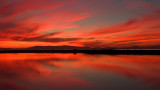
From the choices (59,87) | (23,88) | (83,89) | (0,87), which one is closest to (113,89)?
(83,89)

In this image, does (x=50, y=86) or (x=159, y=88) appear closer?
(x=159, y=88)

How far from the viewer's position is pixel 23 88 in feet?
33.0

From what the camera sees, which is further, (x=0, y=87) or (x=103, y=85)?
(x=103, y=85)

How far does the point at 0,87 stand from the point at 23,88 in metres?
1.63

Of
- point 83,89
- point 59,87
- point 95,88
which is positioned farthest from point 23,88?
point 95,88

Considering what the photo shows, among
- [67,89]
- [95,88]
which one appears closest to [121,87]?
[95,88]

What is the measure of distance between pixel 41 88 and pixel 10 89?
2052mm

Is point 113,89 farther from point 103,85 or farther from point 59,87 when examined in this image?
point 59,87

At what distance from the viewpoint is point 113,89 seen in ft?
32.8

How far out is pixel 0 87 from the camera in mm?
10109

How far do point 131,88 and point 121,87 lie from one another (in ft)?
2.22

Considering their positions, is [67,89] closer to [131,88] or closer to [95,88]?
[95,88]

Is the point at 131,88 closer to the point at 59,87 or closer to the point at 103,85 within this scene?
the point at 103,85

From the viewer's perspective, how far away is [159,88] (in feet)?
32.6
